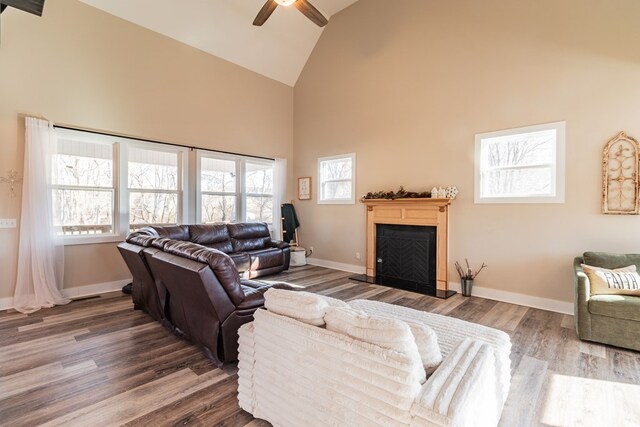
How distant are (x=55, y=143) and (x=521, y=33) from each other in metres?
6.70

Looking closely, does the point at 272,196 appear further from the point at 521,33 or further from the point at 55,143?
the point at 521,33

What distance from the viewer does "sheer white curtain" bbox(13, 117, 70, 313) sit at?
3.96m

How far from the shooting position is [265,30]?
19.8ft

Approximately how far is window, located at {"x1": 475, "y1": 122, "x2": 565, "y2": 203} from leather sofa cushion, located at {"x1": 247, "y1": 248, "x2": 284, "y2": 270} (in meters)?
3.57

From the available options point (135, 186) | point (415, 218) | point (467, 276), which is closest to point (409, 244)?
point (415, 218)

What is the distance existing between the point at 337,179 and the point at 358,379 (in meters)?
5.45

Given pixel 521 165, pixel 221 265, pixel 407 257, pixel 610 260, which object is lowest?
pixel 407 257

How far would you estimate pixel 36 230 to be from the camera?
158 inches

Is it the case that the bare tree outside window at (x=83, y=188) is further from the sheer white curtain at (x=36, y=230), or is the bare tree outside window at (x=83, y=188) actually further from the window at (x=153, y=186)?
the window at (x=153, y=186)

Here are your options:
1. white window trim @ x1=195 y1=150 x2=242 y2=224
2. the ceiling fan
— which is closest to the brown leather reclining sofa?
white window trim @ x1=195 y1=150 x2=242 y2=224

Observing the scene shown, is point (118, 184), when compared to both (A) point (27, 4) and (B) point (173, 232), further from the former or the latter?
(A) point (27, 4)

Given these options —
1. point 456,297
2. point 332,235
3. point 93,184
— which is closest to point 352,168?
point 332,235

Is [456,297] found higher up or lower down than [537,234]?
lower down

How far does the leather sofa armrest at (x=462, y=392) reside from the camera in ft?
3.59
